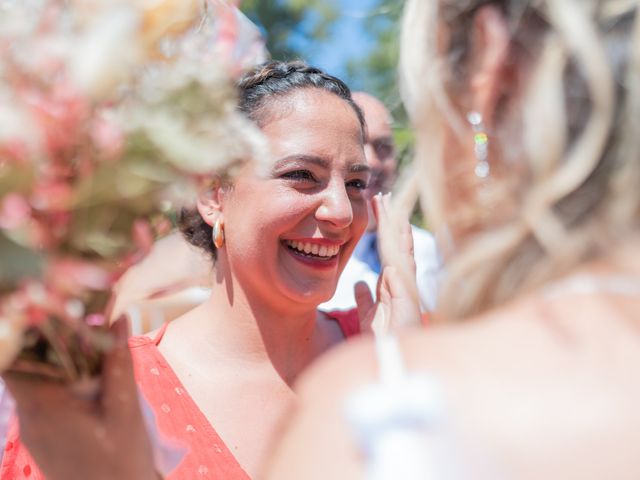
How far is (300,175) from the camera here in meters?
2.63

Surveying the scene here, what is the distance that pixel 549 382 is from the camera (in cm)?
98

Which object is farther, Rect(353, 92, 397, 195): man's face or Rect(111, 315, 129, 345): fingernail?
Rect(353, 92, 397, 195): man's face

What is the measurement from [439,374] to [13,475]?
171cm

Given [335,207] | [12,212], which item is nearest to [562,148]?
[12,212]

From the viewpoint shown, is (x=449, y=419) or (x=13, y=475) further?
(x=13, y=475)

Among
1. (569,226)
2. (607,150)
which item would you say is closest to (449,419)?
(569,226)

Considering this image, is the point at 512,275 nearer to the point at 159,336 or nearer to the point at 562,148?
the point at 562,148

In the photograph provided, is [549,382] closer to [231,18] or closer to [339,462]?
[339,462]

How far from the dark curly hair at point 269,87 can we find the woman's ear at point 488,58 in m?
1.53

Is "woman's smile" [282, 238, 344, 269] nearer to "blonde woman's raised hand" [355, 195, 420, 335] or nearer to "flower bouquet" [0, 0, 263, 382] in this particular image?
"blonde woman's raised hand" [355, 195, 420, 335]

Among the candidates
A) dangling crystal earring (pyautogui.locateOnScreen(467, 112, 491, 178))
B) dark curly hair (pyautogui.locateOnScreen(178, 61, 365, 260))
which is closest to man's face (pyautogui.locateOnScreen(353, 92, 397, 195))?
dark curly hair (pyautogui.locateOnScreen(178, 61, 365, 260))

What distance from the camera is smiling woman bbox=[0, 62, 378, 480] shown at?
254 cm

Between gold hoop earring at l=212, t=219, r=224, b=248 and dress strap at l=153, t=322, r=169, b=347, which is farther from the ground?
gold hoop earring at l=212, t=219, r=224, b=248

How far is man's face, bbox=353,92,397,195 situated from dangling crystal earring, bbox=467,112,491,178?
3.08 meters
